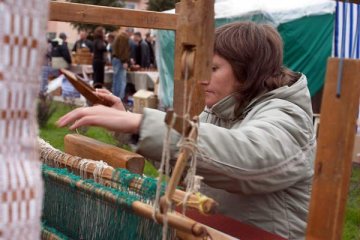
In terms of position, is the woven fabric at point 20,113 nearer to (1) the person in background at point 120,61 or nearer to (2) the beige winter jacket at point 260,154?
(2) the beige winter jacket at point 260,154

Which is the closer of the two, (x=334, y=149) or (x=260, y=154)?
(x=334, y=149)

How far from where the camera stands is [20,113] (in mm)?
792

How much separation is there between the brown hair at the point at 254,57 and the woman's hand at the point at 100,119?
2.01 feet

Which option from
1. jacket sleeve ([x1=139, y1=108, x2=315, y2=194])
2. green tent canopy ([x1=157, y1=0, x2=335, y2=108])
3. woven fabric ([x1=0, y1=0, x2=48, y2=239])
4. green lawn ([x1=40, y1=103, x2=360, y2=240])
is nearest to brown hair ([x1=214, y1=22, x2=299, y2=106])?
jacket sleeve ([x1=139, y1=108, x2=315, y2=194])

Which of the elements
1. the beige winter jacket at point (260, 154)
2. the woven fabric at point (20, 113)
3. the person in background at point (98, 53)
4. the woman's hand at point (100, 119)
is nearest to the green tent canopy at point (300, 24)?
the person in background at point (98, 53)

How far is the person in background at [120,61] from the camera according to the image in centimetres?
998

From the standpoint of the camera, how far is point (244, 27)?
167 centimetres

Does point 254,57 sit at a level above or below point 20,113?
above

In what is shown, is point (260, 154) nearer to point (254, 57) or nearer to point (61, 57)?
point (254, 57)

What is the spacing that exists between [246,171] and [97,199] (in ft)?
1.55

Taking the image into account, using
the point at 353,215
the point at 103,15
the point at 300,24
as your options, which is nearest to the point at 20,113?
the point at 103,15

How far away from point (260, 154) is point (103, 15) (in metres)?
1.16

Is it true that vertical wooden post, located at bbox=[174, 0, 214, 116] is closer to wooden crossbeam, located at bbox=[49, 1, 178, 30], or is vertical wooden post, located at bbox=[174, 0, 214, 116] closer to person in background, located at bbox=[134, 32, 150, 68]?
wooden crossbeam, located at bbox=[49, 1, 178, 30]

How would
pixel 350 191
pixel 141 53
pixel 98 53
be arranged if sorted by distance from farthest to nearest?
pixel 141 53 < pixel 98 53 < pixel 350 191
